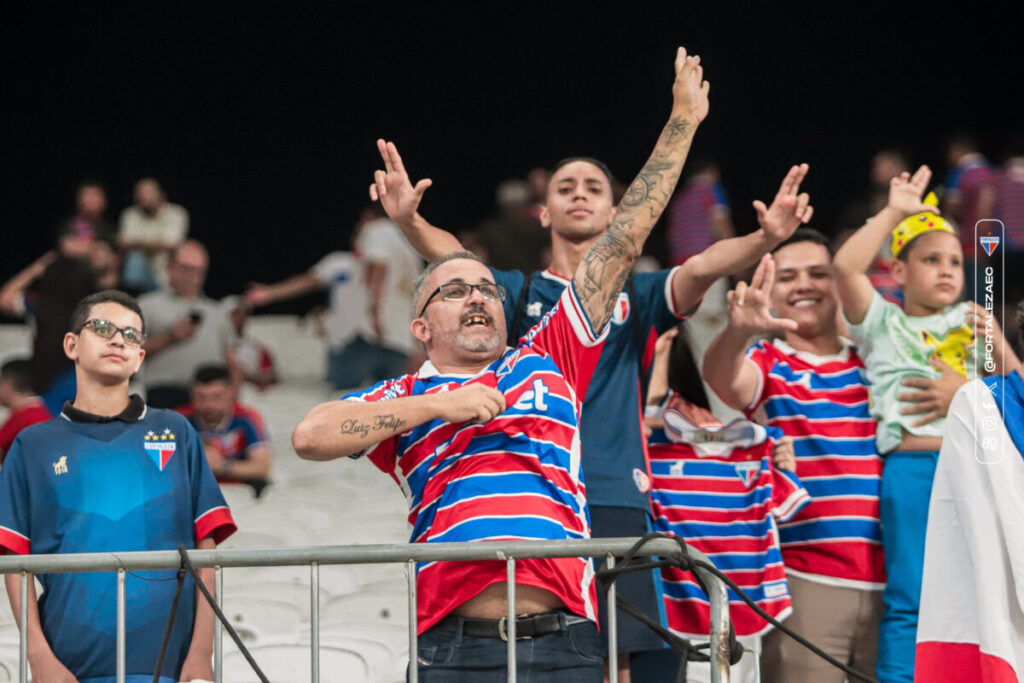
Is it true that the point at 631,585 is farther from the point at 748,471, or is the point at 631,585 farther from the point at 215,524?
the point at 215,524

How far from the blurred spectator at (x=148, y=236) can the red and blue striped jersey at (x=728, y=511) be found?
6.27 m

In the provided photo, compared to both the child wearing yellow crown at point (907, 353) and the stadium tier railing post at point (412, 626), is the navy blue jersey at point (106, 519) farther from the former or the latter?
the child wearing yellow crown at point (907, 353)

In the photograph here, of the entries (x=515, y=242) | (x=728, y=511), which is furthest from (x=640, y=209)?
(x=515, y=242)

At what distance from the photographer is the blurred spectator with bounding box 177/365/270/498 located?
5836 millimetres

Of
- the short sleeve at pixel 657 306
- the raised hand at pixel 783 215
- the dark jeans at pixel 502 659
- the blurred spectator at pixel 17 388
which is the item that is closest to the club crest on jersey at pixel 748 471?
the short sleeve at pixel 657 306

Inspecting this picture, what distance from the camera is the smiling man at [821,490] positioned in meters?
3.51

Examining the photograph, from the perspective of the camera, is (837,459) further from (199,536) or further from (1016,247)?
(1016,247)

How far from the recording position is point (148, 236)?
9.36m

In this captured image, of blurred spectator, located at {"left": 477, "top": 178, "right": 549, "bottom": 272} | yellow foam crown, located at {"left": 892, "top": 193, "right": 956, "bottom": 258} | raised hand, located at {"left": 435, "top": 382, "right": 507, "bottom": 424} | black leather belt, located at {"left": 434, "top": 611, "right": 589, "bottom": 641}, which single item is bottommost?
black leather belt, located at {"left": 434, "top": 611, "right": 589, "bottom": 641}

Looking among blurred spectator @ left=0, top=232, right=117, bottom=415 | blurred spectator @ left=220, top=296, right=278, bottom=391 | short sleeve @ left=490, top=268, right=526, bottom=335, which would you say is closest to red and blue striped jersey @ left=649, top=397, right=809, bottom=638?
short sleeve @ left=490, top=268, right=526, bottom=335

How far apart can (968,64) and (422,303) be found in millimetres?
10495

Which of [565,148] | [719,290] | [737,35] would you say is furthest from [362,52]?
[719,290]

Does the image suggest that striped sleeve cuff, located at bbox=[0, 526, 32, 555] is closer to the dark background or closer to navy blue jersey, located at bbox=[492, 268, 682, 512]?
navy blue jersey, located at bbox=[492, 268, 682, 512]

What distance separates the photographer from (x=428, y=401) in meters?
2.51
